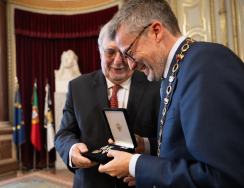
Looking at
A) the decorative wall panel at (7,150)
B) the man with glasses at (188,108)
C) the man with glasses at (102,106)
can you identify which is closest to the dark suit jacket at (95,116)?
the man with glasses at (102,106)

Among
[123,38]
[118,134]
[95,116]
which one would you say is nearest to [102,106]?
[95,116]

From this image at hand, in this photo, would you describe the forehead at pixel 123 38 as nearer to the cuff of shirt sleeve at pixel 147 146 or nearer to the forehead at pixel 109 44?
the forehead at pixel 109 44

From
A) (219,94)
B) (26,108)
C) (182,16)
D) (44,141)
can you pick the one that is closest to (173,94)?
(219,94)

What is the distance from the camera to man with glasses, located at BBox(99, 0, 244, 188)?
73 cm

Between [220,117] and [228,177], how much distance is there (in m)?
0.20

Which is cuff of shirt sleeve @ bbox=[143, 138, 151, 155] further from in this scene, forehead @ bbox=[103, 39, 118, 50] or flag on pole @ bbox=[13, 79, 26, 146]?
flag on pole @ bbox=[13, 79, 26, 146]

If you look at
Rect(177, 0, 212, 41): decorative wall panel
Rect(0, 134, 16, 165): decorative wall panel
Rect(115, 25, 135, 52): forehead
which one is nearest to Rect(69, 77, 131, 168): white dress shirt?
Rect(115, 25, 135, 52): forehead

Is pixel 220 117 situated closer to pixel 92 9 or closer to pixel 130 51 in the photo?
pixel 130 51

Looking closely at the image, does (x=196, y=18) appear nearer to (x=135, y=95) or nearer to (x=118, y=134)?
(x=135, y=95)

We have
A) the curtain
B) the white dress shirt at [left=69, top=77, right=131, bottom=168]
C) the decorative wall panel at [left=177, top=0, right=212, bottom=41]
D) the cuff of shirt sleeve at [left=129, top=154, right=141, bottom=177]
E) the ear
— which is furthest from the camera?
the curtain

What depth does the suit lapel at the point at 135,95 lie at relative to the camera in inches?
64.9

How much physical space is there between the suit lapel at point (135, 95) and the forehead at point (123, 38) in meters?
0.57

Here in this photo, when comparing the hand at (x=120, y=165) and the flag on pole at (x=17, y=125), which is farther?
the flag on pole at (x=17, y=125)

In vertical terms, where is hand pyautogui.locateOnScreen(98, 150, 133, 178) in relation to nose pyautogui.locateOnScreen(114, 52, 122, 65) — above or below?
below
